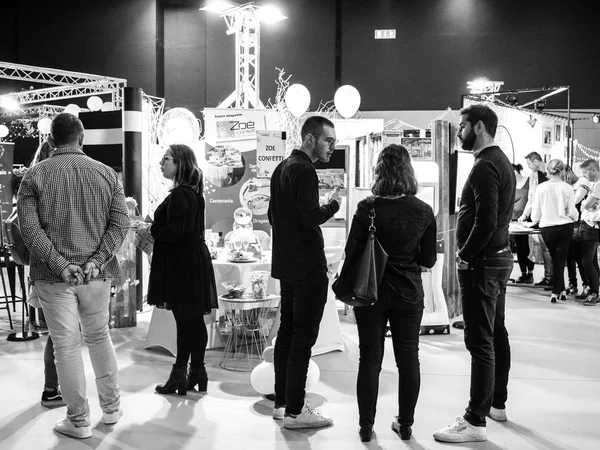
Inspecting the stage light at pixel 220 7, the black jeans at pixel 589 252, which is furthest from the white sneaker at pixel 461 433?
the stage light at pixel 220 7

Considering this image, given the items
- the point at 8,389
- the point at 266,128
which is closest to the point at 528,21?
the point at 266,128

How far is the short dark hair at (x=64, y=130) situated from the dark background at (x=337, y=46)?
37.2 feet

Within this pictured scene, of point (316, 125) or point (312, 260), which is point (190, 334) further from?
point (316, 125)

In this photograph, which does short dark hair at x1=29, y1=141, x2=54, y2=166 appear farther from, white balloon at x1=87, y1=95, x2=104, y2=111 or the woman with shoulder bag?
white balloon at x1=87, y1=95, x2=104, y2=111

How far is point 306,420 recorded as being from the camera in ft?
10.2

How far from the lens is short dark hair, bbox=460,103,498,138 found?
2963 mm

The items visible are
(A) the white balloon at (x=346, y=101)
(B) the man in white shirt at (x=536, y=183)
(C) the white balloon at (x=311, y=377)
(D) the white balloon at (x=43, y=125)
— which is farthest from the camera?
(D) the white balloon at (x=43, y=125)

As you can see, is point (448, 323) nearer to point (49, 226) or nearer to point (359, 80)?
point (49, 226)

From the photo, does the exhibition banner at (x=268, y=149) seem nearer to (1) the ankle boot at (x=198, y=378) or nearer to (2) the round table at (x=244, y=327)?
(2) the round table at (x=244, y=327)

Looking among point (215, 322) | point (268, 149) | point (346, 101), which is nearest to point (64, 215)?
point (215, 322)

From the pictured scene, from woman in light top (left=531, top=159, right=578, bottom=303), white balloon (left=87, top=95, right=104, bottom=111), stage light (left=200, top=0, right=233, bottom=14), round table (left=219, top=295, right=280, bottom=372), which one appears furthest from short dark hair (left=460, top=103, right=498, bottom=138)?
white balloon (left=87, top=95, right=104, bottom=111)

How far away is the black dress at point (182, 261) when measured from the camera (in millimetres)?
3418

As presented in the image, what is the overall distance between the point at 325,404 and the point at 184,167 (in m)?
1.46

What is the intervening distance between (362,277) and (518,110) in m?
8.88
